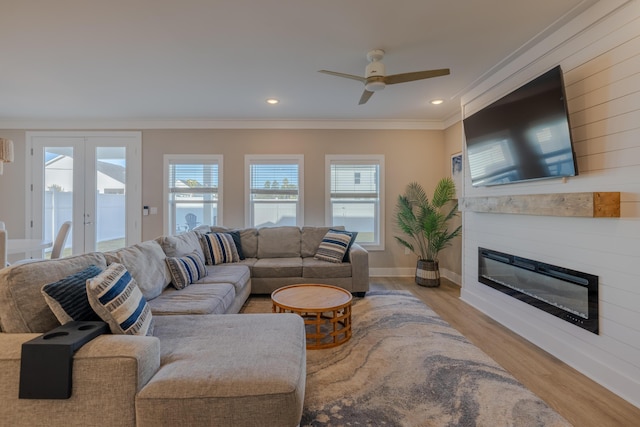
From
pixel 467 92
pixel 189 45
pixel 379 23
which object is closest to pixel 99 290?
pixel 189 45

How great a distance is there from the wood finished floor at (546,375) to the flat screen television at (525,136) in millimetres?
Answer: 1451

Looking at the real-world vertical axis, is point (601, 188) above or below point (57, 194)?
below

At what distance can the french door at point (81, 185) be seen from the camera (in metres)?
4.62

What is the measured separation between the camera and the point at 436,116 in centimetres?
454

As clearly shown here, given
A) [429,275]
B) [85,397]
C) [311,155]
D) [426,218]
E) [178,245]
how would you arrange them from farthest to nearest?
[311,155] → [426,218] → [429,275] → [178,245] → [85,397]

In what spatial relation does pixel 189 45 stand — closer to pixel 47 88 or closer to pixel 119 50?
pixel 119 50

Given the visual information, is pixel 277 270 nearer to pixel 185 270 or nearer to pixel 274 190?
pixel 185 270

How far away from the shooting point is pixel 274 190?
4.77m

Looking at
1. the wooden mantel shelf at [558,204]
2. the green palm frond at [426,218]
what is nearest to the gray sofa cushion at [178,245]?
the green palm frond at [426,218]

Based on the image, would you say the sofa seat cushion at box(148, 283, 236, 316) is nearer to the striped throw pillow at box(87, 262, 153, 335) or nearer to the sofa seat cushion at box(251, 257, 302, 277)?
the striped throw pillow at box(87, 262, 153, 335)

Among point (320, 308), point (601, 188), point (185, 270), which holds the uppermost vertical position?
point (601, 188)

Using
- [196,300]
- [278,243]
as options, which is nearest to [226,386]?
[196,300]

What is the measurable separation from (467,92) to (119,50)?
3.76 metres

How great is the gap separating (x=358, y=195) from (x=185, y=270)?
296 cm
